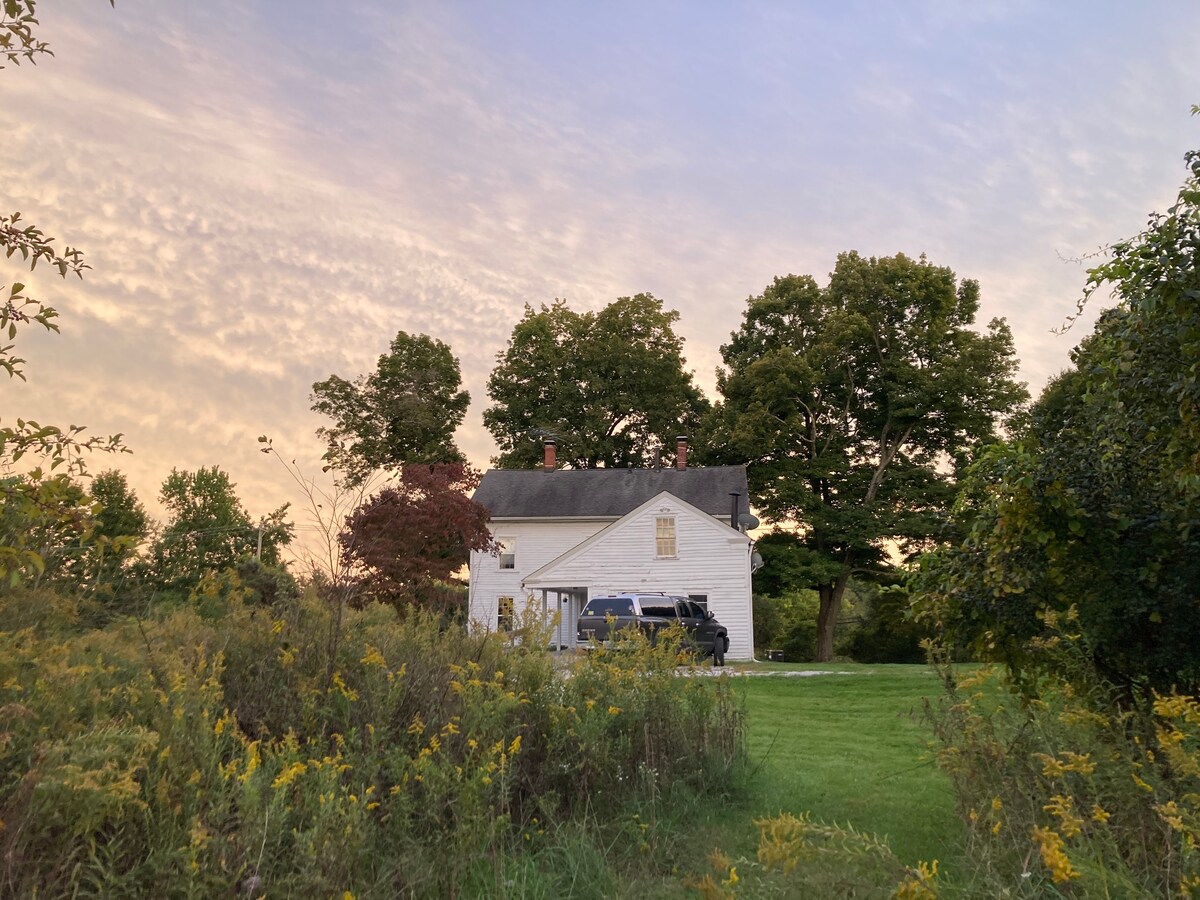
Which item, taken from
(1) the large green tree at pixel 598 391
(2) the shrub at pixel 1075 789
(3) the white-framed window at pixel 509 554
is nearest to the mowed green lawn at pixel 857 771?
(2) the shrub at pixel 1075 789

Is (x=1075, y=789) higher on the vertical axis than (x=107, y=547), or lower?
lower

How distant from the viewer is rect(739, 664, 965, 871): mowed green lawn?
6.29m

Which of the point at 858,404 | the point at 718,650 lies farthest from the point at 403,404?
the point at 718,650

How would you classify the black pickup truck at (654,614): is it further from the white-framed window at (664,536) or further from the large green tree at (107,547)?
the large green tree at (107,547)

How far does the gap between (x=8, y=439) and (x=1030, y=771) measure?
5.16m

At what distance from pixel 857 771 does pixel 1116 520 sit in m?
3.67

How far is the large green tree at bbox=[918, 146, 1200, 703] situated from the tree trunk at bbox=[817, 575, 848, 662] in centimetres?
3094

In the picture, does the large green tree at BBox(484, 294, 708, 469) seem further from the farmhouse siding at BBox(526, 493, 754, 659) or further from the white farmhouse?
the farmhouse siding at BBox(526, 493, 754, 659)

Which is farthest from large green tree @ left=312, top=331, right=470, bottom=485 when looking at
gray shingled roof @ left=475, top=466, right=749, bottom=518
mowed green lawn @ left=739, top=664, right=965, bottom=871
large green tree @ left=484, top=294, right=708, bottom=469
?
mowed green lawn @ left=739, top=664, right=965, bottom=871

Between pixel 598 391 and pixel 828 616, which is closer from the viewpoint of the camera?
pixel 828 616

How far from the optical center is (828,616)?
37.1 metres

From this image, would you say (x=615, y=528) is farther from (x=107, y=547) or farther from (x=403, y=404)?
(x=107, y=547)

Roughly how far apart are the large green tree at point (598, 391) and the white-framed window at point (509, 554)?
389 inches

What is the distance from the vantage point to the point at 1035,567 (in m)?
6.26
